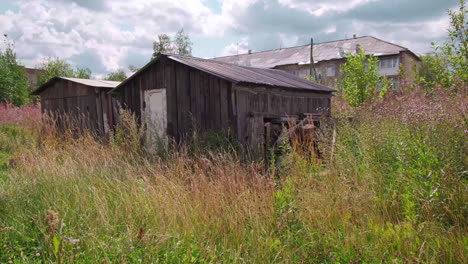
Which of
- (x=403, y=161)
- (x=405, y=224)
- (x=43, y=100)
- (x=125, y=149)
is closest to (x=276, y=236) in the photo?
(x=405, y=224)

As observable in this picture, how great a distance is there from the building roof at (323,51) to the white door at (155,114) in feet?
86.3

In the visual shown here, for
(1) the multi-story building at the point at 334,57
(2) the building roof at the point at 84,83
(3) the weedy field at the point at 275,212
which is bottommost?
(3) the weedy field at the point at 275,212

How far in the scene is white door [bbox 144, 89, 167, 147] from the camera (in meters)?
8.47

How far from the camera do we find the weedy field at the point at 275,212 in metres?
2.81

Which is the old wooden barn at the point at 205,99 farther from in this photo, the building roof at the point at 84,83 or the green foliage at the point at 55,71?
the green foliage at the point at 55,71

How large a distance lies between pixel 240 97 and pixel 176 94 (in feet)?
6.16

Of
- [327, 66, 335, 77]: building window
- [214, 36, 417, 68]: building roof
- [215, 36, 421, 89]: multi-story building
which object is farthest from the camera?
[327, 66, 335, 77]: building window

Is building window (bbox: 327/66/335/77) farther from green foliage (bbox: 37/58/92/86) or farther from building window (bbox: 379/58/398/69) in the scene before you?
green foliage (bbox: 37/58/92/86)

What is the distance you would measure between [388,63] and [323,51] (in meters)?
6.89

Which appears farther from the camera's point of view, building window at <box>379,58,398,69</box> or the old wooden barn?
building window at <box>379,58,398,69</box>

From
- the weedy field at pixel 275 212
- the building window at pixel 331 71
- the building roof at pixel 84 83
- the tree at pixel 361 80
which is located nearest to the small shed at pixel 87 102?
the building roof at pixel 84 83

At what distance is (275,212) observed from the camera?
3387mm

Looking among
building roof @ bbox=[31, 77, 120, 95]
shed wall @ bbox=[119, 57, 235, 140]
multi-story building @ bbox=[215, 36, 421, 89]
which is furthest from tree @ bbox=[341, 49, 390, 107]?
multi-story building @ bbox=[215, 36, 421, 89]

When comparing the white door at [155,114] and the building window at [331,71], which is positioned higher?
the building window at [331,71]
